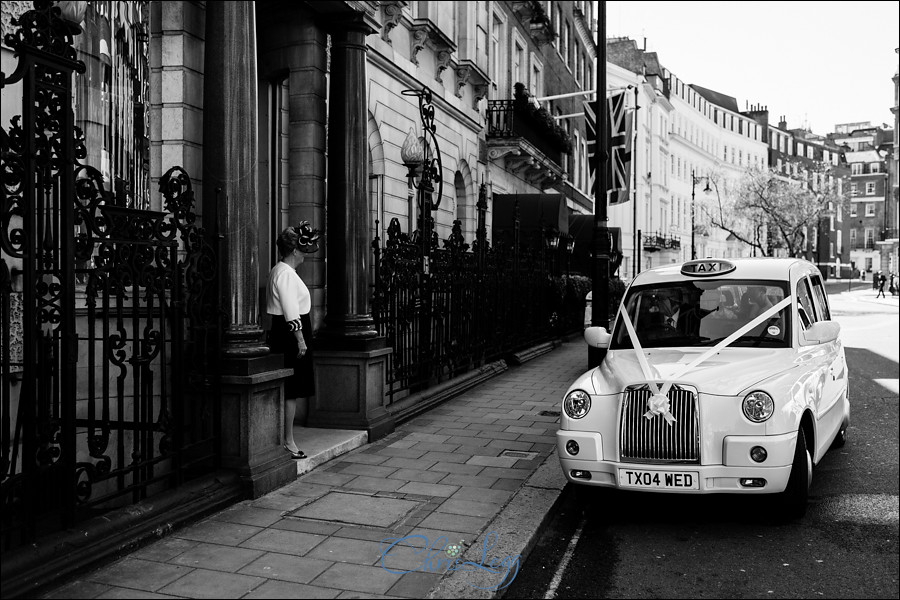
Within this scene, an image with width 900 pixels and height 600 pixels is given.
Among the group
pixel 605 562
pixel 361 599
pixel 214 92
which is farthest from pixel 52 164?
pixel 605 562

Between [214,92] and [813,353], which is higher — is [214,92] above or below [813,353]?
above

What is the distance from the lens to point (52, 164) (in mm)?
4359

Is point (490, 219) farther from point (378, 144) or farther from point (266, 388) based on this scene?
point (266, 388)

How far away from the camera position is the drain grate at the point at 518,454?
24.7 feet

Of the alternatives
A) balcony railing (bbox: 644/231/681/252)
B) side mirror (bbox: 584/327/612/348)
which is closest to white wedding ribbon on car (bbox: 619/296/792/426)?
side mirror (bbox: 584/327/612/348)

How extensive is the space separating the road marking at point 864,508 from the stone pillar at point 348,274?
162 inches

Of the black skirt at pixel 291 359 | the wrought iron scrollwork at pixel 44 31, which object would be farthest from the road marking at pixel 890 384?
the wrought iron scrollwork at pixel 44 31

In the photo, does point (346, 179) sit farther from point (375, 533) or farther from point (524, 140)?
point (524, 140)

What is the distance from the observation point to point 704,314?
6.74 meters

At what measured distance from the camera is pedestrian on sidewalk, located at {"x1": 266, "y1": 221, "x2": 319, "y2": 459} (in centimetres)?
662

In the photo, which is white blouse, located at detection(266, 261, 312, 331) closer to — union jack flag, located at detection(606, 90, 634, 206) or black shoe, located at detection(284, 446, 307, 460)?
black shoe, located at detection(284, 446, 307, 460)

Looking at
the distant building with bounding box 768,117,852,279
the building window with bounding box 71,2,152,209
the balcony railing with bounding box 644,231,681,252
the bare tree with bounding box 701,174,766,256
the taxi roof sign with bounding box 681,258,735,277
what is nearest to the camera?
the building window with bounding box 71,2,152,209

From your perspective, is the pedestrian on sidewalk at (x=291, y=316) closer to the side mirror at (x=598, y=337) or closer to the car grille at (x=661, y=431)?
the side mirror at (x=598, y=337)

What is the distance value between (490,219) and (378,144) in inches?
350
